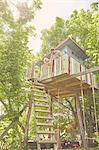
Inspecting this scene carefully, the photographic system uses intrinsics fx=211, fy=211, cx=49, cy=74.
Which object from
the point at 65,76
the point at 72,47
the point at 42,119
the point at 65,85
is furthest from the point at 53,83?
the point at 72,47

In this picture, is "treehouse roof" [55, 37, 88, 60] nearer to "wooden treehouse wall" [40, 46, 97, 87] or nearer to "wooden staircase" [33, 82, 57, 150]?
"wooden treehouse wall" [40, 46, 97, 87]

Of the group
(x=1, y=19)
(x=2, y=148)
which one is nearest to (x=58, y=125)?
(x=2, y=148)

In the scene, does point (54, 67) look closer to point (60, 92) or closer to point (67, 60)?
point (67, 60)

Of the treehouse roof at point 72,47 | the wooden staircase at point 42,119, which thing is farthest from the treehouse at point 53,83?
the treehouse roof at point 72,47

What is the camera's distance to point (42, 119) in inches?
362

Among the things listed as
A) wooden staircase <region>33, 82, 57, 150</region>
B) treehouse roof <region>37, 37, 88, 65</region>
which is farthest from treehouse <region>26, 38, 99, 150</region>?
treehouse roof <region>37, 37, 88, 65</region>

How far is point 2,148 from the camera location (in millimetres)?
10836

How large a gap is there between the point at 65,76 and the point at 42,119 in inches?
83.7

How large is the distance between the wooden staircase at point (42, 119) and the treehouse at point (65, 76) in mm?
750

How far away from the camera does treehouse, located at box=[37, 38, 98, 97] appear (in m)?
9.12

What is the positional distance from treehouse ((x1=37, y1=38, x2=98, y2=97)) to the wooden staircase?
2.46 ft

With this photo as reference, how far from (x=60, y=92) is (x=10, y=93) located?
3886 millimetres

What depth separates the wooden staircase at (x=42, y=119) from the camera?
786 cm

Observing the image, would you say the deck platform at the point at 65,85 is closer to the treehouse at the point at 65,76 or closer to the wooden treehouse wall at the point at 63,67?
the treehouse at the point at 65,76
